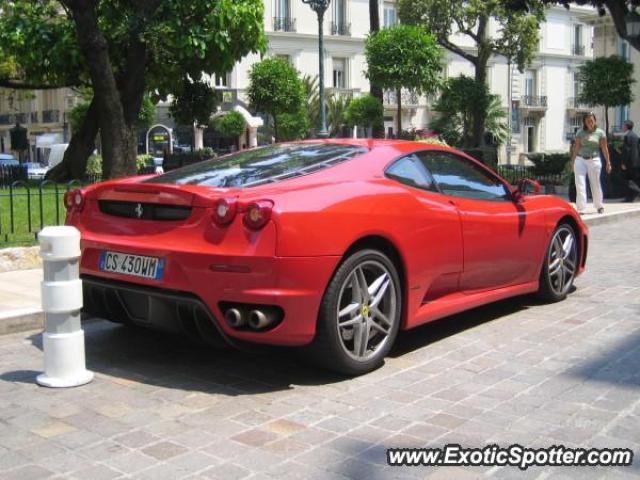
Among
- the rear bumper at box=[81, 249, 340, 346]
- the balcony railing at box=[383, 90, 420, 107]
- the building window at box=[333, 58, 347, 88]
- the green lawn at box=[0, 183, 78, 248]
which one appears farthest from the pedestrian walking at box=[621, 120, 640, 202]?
the balcony railing at box=[383, 90, 420, 107]

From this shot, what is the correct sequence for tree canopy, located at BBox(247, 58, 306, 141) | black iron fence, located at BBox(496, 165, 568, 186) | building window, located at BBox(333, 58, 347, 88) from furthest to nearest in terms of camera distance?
building window, located at BBox(333, 58, 347, 88) < tree canopy, located at BBox(247, 58, 306, 141) < black iron fence, located at BBox(496, 165, 568, 186)

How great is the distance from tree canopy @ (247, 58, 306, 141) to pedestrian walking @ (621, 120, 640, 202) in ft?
39.8

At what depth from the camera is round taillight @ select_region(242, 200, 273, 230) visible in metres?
4.02

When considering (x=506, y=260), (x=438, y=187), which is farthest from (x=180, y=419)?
(x=506, y=260)

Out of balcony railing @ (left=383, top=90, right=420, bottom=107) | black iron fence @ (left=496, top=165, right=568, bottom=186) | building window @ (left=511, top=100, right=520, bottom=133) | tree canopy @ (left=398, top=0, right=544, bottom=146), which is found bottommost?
black iron fence @ (left=496, top=165, right=568, bottom=186)

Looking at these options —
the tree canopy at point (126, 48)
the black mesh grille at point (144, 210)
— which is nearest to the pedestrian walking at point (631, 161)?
the tree canopy at point (126, 48)

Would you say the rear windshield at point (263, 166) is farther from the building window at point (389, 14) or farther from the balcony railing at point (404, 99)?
the building window at point (389, 14)

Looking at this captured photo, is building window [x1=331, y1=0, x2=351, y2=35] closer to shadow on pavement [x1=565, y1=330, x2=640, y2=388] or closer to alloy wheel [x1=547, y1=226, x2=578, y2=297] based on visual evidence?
alloy wheel [x1=547, y1=226, x2=578, y2=297]

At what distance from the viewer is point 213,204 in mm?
4176

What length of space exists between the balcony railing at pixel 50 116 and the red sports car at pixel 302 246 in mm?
54503

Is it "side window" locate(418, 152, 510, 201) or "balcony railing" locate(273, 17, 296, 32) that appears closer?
"side window" locate(418, 152, 510, 201)

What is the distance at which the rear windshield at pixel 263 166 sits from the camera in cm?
463

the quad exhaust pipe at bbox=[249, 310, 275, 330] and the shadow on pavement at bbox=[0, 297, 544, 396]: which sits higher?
the quad exhaust pipe at bbox=[249, 310, 275, 330]

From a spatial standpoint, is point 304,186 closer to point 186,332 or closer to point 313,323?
point 313,323
